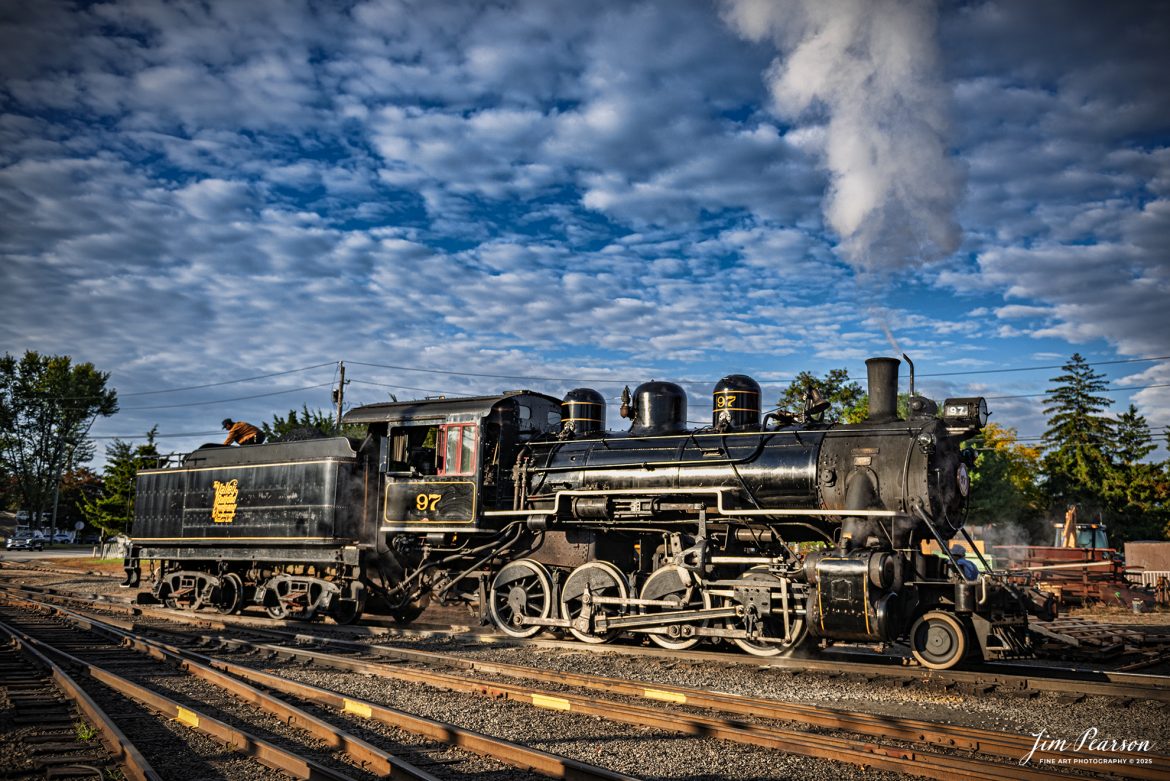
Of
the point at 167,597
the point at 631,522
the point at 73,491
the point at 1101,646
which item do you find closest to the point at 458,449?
the point at 631,522

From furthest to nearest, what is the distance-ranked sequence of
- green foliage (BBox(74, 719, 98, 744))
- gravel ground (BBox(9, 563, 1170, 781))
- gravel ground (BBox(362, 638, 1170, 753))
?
1. gravel ground (BBox(362, 638, 1170, 753))
2. green foliage (BBox(74, 719, 98, 744))
3. gravel ground (BBox(9, 563, 1170, 781))

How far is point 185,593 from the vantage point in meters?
16.9

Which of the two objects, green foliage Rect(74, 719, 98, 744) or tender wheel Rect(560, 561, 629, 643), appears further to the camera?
tender wheel Rect(560, 561, 629, 643)

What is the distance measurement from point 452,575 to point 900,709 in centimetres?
754

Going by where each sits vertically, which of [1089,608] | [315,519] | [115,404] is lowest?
[1089,608]

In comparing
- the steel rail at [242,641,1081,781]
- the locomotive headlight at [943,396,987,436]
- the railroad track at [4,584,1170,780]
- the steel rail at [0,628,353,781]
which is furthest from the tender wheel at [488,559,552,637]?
the locomotive headlight at [943,396,987,436]

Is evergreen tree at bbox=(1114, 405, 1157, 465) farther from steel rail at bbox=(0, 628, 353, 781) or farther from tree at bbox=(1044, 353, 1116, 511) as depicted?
steel rail at bbox=(0, 628, 353, 781)

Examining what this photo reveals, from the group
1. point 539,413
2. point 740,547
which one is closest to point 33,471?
Answer: point 539,413

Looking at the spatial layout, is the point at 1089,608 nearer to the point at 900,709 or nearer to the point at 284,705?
the point at 900,709

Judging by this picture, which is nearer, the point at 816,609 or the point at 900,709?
the point at 900,709

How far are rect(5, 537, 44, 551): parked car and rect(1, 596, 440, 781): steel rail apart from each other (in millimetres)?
50843

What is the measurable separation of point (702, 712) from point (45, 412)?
6880 cm

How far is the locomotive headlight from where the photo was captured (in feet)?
31.3

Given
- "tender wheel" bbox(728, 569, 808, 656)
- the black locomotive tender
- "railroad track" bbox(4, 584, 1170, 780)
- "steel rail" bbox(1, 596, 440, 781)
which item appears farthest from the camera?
"tender wheel" bbox(728, 569, 808, 656)
